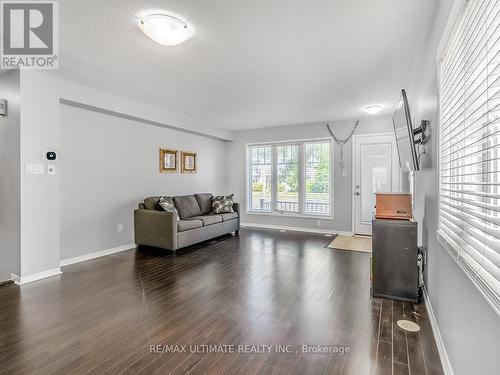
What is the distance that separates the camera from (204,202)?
579cm

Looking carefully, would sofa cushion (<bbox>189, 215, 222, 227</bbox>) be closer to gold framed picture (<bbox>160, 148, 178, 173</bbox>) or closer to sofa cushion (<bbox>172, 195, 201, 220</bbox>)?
sofa cushion (<bbox>172, 195, 201, 220</bbox>)

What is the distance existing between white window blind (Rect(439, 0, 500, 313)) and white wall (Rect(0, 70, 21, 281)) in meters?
4.09

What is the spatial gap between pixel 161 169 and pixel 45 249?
240 centimetres

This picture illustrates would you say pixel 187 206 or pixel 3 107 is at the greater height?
pixel 3 107

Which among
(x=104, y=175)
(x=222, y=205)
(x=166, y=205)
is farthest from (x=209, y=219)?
(x=104, y=175)

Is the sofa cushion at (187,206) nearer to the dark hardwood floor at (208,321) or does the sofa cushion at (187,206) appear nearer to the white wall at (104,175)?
the white wall at (104,175)

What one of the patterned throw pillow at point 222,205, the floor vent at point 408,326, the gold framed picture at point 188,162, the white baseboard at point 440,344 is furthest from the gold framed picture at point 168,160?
the white baseboard at point 440,344

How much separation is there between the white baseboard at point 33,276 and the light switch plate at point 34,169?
3.94ft

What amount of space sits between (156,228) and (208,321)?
2.45 m

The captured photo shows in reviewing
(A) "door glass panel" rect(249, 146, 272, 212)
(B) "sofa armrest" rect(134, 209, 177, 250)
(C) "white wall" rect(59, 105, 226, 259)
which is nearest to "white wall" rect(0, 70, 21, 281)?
(C) "white wall" rect(59, 105, 226, 259)

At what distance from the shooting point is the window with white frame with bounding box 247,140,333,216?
6125 millimetres

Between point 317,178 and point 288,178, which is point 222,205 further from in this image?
point 317,178

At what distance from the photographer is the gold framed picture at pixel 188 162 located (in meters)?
5.84

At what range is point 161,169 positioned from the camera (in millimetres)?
5301
